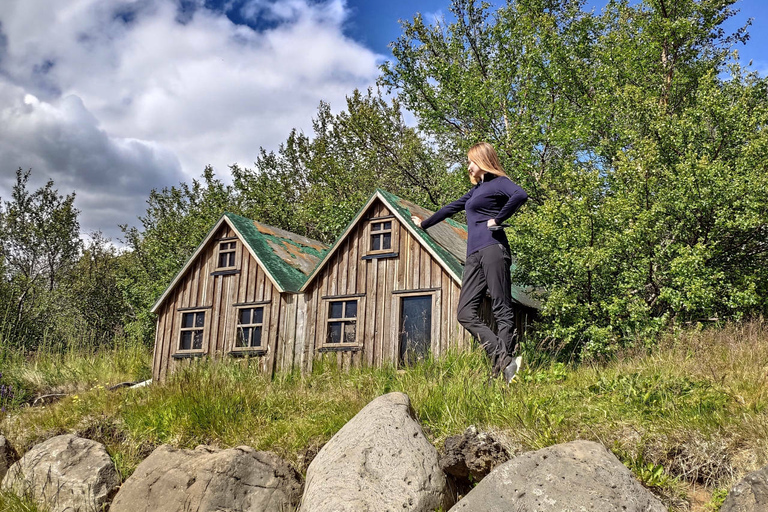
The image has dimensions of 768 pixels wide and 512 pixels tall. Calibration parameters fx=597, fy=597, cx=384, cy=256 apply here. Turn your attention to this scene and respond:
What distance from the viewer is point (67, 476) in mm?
6668

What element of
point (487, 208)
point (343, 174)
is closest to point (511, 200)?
point (487, 208)

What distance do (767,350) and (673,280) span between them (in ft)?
14.8

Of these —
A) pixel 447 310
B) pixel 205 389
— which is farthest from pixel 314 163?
pixel 205 389

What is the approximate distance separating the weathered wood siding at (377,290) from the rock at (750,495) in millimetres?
7193

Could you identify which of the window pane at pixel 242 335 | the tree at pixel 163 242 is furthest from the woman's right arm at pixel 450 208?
the tree at pixel 163 242

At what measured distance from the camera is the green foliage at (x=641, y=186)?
35.7 feet

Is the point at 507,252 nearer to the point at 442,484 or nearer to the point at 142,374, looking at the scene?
the point at 442,484

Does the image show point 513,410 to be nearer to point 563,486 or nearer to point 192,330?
point 563,486

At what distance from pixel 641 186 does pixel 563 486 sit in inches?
347

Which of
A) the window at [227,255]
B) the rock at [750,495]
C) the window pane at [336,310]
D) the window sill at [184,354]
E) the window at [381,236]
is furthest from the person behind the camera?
the window at [227,255]

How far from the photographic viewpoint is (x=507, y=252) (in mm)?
6625

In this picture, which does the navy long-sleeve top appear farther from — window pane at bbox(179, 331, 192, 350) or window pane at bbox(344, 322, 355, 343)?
window pane at bbox(179, 331, 192, 350)

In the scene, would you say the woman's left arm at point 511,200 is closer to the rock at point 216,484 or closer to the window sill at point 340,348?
the rock at point 216,484

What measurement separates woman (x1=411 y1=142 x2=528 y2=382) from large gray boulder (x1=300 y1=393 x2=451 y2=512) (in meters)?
1.49
